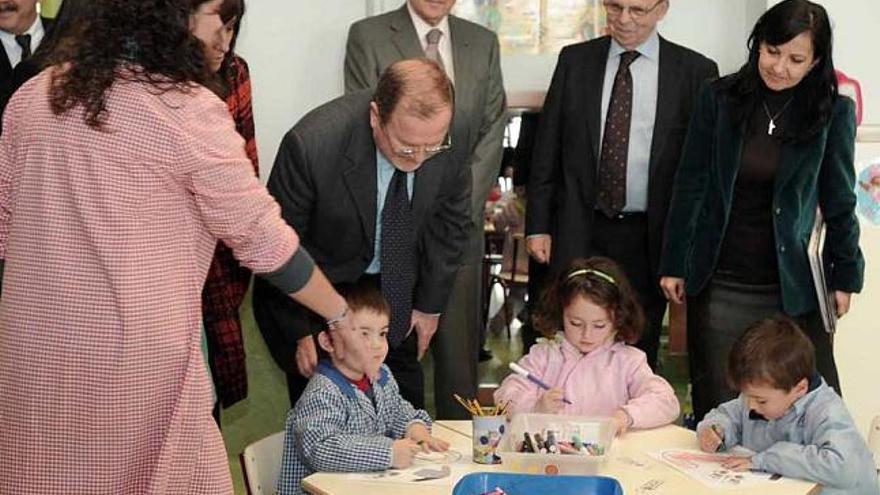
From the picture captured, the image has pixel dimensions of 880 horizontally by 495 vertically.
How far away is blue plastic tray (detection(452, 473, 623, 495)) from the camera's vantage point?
2.42 m

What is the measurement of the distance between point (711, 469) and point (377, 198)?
41.3 inches

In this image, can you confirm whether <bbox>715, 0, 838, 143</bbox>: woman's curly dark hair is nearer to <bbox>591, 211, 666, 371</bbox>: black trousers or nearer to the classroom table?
<bbox>591, 211, 666, 371</bbox>: black trousers

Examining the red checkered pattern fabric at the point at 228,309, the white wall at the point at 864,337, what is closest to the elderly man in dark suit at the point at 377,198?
the red checkered pattern fabric at the point at 228,309

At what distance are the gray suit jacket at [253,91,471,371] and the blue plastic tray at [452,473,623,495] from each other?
0.82 m

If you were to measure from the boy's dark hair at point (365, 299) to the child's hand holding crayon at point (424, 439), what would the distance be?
0.28 metres

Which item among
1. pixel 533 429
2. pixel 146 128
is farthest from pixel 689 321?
pixel 146 128

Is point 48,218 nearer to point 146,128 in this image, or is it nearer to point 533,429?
point 146,128

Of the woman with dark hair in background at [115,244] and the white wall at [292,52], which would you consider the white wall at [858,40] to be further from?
the woman with dark hair in background at [115,244]

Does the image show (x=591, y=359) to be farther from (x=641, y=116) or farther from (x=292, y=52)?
(x=292, y=52)

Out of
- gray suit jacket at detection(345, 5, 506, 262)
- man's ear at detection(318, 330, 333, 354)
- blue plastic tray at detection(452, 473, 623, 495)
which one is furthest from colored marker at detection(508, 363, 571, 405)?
gray suit jacket at detection(345, 5, 506, 262)

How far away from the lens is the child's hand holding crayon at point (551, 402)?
2.97 metres

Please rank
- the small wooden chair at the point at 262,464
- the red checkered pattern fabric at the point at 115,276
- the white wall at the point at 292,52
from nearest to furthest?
the red checkered pattern fabric at the point at 115,276
the small wooden chair at the point at 262,464
the white wall at the point at 292,52

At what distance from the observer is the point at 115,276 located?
6.89ft

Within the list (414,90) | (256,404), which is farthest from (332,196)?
(256,404)
